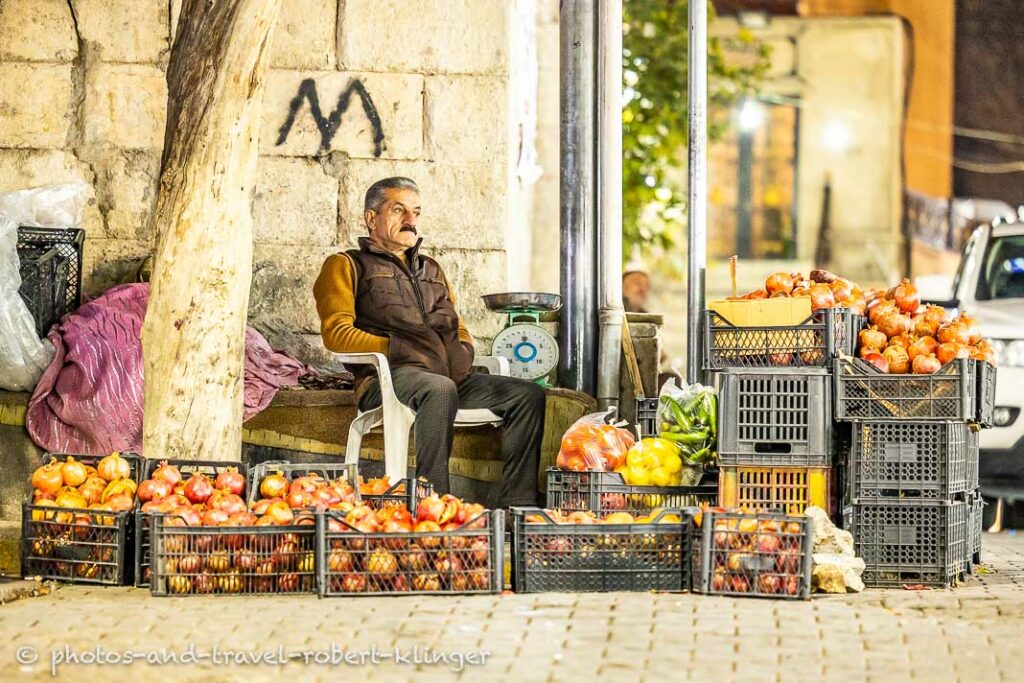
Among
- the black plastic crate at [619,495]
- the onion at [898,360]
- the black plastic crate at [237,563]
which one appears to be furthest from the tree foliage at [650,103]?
the black plastic crate at [237,563]

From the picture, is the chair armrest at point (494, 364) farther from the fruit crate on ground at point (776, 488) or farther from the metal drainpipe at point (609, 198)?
the fruit crate on ground at point (776, 488)

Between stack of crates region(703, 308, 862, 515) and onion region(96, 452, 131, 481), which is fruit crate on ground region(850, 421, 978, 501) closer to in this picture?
stack of crates region(703, 308, 862, 515)

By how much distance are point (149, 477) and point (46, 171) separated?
11.5 feet

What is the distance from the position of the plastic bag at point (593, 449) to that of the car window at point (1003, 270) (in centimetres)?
500

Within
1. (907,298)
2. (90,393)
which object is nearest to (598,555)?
(907,298)

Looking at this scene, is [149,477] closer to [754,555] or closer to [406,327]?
[406,327]

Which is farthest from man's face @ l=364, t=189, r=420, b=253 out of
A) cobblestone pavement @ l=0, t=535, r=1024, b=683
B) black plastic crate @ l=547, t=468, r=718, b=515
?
cobblestone pavement @ l=0, t=535, r=1024, b=683

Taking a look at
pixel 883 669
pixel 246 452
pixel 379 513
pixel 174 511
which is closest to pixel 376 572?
pixel 379 513

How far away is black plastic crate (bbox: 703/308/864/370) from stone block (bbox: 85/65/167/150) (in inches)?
166

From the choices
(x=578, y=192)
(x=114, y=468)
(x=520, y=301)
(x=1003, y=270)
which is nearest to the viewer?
(x=114, y=468)

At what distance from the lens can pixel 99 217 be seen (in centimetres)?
941

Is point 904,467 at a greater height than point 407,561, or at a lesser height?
greater

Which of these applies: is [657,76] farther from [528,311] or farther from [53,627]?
[53,627]

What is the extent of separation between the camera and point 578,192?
9.51 metres
